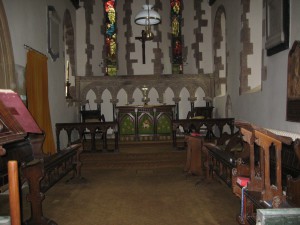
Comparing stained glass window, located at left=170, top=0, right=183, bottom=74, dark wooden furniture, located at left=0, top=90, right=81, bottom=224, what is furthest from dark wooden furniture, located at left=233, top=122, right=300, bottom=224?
stained glass window, located at left=170, top=0, right=183, bottom=74

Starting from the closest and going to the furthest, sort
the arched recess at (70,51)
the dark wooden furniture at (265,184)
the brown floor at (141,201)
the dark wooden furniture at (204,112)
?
the dark wooden furniture at (265,184) → the brown floor at (141,201) → the dark wooden furniture at (204,112) → the arched recess at (70,51)

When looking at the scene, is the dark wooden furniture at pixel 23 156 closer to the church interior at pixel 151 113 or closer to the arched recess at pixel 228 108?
the church interior at pixel 151 113

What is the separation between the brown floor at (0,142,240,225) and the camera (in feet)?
10.5

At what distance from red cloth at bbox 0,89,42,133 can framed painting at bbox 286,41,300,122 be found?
326 cm

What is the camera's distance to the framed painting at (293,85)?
414cm

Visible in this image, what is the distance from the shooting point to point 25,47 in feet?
17.9

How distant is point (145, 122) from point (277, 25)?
14.0 feet

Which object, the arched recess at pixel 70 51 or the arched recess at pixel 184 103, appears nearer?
the arched recess at pixel 70 51

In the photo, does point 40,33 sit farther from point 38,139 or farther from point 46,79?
point 38,139

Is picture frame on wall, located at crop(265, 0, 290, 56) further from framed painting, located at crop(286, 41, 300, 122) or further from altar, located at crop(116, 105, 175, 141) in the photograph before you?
altar, located at crop(116, 105, 175, 141)

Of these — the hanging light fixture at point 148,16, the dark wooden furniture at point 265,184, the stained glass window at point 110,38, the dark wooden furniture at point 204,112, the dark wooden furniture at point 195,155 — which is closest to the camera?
the dark wooden furniture at point 265,184

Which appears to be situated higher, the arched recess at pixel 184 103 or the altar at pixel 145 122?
the arched recess at pixel 184 103

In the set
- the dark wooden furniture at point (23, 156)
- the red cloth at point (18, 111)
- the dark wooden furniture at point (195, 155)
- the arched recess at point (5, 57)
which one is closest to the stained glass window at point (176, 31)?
the dark wooden furniture at point (195, 155)

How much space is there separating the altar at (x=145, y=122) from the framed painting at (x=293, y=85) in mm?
3989
